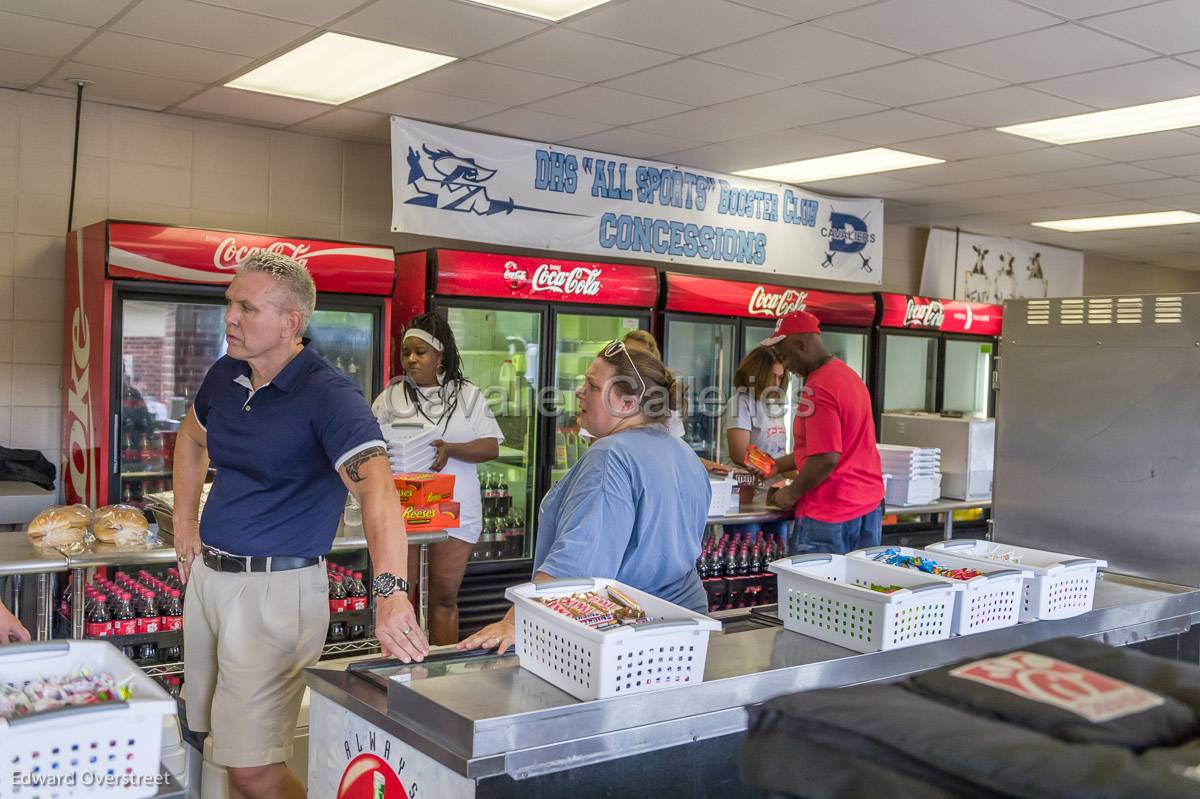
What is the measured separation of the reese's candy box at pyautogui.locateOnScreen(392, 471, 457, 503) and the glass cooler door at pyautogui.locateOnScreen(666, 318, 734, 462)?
2901 mm

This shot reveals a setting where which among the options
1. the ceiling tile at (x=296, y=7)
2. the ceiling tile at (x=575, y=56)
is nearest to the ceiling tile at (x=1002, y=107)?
the ceiling tile at (x=575, y=56)

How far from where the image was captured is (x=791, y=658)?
234 cm

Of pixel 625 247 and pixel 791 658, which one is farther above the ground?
pixel 625 247

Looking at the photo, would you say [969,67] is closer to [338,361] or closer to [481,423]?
[481,423]

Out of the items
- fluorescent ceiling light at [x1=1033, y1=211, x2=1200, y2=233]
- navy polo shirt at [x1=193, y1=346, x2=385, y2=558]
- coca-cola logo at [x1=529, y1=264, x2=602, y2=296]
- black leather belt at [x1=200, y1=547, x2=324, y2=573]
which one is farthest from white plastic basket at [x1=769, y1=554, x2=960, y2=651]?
fluorescent ceiling light at [x1=1033, y1=211, x2=1200, y2=233]

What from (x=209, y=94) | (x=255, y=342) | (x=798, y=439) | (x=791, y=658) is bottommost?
(x=791, y=658)

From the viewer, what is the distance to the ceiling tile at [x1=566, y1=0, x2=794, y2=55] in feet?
12.7

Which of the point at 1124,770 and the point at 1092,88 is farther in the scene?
the point at 1092,88

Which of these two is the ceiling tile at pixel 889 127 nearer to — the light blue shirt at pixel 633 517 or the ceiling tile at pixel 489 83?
the ceiling tile at pixel 489 83

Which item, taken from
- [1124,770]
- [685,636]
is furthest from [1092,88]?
[1124,770]

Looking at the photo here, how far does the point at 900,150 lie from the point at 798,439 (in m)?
2.17

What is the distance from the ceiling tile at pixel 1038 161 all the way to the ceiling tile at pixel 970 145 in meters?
Answer: 0.13

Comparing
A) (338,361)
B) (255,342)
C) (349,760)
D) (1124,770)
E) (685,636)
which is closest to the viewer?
(1124,770)

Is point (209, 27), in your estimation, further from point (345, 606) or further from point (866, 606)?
point (866, 606)
